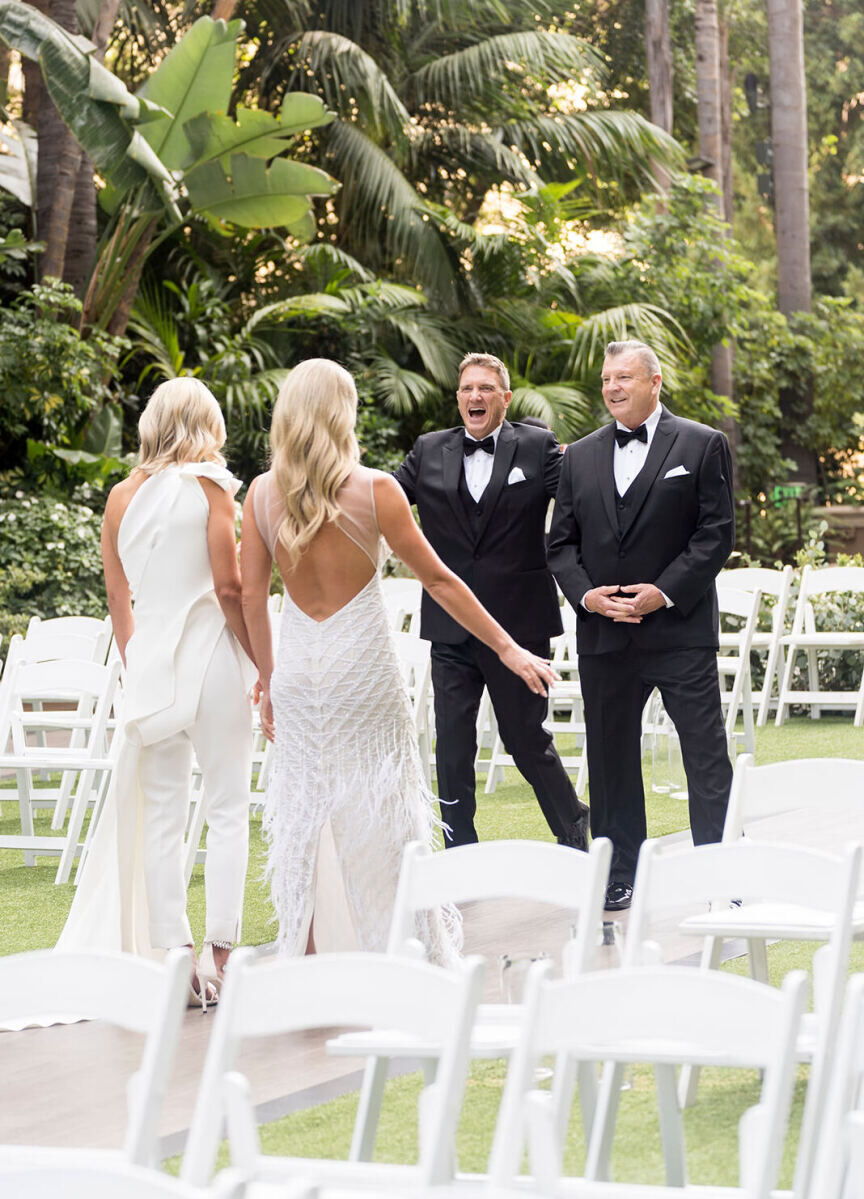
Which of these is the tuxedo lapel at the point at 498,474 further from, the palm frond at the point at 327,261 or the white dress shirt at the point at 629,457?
the palm frond at the point at 327,261

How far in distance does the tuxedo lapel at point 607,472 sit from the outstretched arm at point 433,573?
115 cm

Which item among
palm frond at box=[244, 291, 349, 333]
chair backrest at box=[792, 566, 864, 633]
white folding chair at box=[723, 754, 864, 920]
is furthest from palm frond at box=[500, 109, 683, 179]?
white folding chair at box=[723, 754, 864, 920]

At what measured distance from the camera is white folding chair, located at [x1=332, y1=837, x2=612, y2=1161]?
3520mm

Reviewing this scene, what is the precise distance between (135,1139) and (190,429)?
10.8 ft

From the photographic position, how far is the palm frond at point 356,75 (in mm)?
19109

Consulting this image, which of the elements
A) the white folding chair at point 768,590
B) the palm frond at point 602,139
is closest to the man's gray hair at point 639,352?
the white folding chair at point 768,590

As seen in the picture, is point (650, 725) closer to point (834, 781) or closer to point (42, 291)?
point (834, 781)

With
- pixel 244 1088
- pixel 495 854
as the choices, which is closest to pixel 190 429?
pixel 495 854

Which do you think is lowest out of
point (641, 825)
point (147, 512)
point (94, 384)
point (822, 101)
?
point (641, 825)

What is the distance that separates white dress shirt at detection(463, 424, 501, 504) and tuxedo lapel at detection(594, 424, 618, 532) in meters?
0.62

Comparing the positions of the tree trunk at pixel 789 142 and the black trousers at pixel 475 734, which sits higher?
the tree trunk at pixel 789 142

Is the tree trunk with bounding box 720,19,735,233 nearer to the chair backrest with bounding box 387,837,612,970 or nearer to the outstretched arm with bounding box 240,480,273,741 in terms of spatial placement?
the outstretched arm with bounding box 240,480,273,741

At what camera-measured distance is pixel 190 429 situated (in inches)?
219

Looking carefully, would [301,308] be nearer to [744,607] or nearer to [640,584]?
[744,607]
